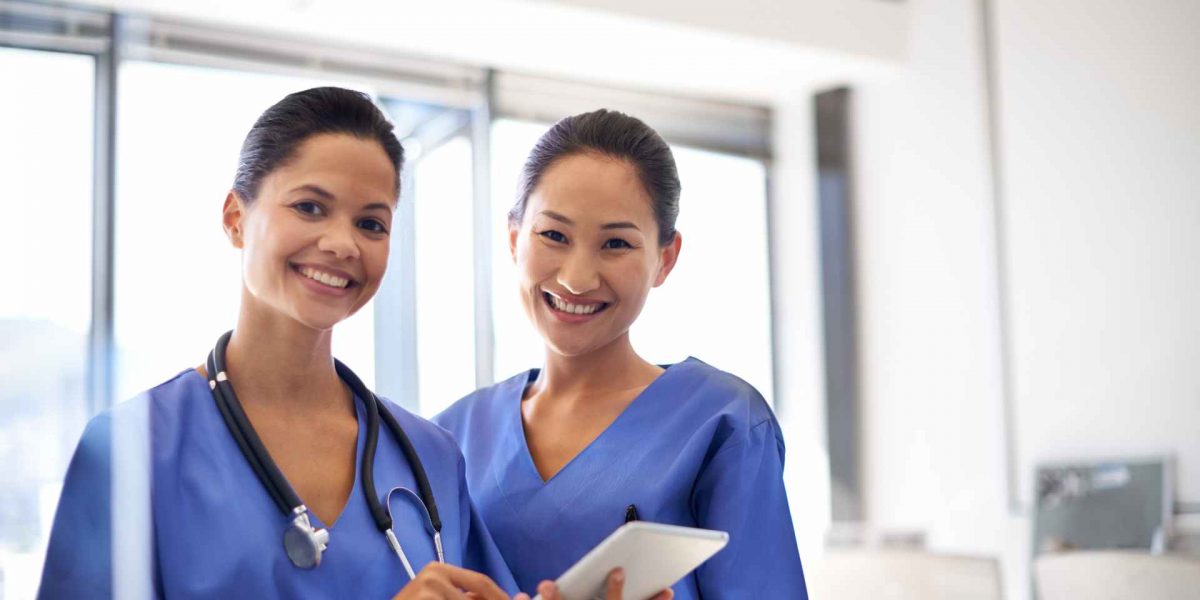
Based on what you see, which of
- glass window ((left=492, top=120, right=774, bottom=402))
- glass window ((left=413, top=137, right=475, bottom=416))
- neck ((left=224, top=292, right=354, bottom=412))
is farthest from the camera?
glass window ((left=492, top=120, right=774, bottom=402))

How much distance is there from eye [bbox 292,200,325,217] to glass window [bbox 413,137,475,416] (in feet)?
9.90

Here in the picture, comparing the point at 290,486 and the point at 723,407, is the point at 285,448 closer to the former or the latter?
the point at 290,486

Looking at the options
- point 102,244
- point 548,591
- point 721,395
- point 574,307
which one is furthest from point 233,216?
point 102,244

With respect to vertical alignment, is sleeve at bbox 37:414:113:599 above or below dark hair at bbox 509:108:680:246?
below

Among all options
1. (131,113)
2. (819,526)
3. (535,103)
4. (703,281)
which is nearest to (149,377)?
(131,113)

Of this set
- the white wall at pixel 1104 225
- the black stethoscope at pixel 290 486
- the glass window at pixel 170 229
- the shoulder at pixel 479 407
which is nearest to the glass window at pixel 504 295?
the glass window at pixel 170 229

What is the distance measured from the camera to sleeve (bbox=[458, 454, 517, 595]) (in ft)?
5.37

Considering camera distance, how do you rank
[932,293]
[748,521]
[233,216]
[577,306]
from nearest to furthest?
1. [233,216]
2. [748,521]
3. [577,306]
4. [932,293]

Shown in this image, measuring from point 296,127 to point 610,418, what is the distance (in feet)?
1.91

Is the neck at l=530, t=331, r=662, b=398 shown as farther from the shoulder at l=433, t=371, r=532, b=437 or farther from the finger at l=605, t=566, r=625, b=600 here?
the finger at l=605, t=566, r=625, b=600

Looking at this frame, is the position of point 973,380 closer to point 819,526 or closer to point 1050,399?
point 1050,399

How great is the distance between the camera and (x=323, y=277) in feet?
4.75

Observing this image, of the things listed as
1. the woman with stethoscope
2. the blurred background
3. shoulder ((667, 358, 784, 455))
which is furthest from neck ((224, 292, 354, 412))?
the blurred background

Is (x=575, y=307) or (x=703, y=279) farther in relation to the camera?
(x=703, y=279)
